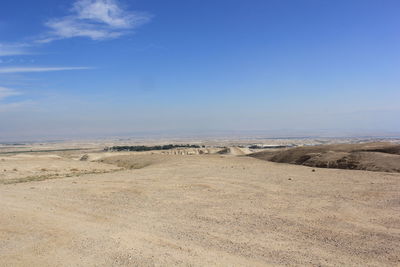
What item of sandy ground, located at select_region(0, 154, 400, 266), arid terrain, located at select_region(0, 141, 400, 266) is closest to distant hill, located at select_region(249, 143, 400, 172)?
arid terrain, located at select_region(0, 141, 400, 266)

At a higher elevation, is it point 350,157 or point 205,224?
point 350,157

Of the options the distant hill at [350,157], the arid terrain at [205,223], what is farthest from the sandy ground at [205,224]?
the distant hill at [350,157]

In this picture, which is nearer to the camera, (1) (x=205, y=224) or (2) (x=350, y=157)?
(1) (x=205, y=224)

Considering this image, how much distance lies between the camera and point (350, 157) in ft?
87.3

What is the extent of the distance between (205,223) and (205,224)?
0.38 feet

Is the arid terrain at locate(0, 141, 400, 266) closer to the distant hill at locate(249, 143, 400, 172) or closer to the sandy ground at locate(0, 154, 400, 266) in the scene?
the sandy ground at locate(0, 154, 400, 266)

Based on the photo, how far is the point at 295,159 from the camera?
1243 inches

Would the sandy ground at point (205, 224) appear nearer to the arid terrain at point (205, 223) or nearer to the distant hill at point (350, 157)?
the arid terrain at point (205, 223)

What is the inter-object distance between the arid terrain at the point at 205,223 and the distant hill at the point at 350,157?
4.96 m

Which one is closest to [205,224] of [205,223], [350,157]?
[205,223]

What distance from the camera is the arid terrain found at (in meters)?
8.55

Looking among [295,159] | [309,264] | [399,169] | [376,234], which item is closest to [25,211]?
[309,264]

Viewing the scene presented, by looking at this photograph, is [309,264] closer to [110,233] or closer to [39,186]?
[110,233]

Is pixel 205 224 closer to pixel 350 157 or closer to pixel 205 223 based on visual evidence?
pixel 205 223
